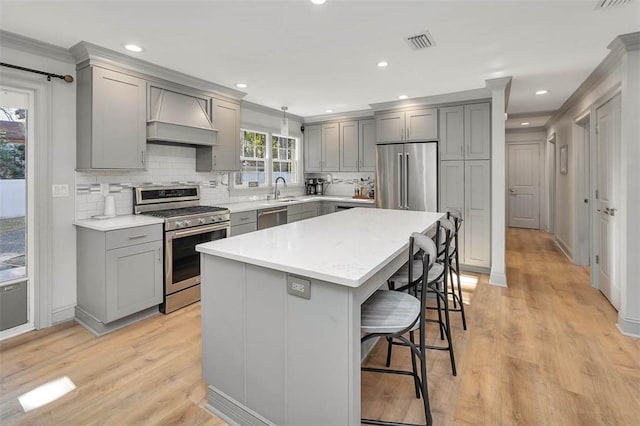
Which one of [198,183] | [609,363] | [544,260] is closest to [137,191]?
[198,183]

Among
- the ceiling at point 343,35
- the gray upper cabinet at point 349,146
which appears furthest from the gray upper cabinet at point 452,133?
the gray upper cabinet at point 349,146

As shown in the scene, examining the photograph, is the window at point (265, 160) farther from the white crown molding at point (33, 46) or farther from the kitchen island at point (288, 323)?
the kitchen island at point (288, 323)

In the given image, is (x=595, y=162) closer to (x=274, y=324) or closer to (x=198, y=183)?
(x=274, y=324)

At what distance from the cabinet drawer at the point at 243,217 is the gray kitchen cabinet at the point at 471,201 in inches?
103

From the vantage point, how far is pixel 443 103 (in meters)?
4.52

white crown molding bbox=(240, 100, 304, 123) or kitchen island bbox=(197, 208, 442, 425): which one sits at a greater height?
white crown molding bbox=(240, 100, 304, 123)

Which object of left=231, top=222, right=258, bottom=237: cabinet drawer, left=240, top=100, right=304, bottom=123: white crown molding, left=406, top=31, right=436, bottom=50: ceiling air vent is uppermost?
left=240, top=100, right=304, bottom=123: white crown molding

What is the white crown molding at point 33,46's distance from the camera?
2547mm

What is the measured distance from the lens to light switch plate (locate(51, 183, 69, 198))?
9.50 ft

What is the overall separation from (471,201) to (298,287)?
3690 mm

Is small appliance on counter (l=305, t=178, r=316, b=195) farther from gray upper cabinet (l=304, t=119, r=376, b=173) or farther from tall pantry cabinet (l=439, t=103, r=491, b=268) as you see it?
tall pantry cabinet (l=439, t=103, r=491, b=268)

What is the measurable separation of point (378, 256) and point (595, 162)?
3.85m

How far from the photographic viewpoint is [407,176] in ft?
15.8

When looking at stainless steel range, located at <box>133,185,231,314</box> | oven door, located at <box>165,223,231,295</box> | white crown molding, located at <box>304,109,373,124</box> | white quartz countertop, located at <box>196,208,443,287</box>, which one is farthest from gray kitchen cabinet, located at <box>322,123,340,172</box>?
white quartz countertop, located at <box>196,208,443,287</box>
